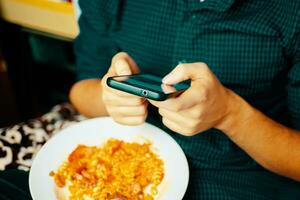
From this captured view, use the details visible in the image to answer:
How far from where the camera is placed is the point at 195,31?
85 centimetres

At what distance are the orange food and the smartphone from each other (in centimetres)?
22

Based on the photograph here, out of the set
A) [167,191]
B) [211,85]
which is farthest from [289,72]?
[167,191]

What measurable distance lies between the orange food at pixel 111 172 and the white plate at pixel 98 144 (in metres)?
0.02

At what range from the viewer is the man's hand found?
0.66 m

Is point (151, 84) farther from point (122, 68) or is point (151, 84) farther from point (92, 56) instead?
point (92, 56)

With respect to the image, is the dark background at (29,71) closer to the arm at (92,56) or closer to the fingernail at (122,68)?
the arm at (92,56)

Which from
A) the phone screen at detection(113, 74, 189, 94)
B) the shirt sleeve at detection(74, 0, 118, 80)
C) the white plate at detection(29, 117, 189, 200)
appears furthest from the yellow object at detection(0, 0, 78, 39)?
the phone screen at detection(113, 74, 189, 94)

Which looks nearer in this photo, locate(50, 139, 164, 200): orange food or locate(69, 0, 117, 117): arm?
locate(50, 139, 164, 200): orange food

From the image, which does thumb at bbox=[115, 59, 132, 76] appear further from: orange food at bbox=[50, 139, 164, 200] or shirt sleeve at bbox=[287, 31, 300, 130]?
shirt sleeve at bbox=[287, 31, 300, 130]

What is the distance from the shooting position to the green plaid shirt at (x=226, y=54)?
82cm

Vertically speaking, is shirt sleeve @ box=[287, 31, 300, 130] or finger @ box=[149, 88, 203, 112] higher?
finger @ box=[149, 88, 203, 112]

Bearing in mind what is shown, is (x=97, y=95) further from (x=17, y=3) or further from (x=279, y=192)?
(x=17, y=3)

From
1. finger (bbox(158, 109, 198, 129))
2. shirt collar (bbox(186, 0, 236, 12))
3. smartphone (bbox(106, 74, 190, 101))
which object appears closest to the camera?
smartphone (bbox(106, 74, 190, 101))

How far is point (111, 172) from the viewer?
2.68 ft
